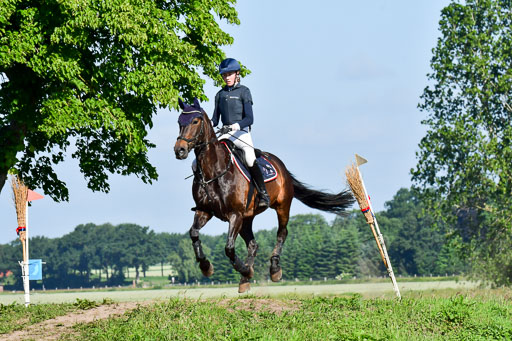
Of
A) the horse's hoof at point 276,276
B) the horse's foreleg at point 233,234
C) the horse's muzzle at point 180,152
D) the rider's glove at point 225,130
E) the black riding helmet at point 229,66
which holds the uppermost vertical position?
the black riding helmet at point 229,66

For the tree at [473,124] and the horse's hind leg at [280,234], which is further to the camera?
the tree at [473,124]

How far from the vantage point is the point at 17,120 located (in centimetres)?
1653

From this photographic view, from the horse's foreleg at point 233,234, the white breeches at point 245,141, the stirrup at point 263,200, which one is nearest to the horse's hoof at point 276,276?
the horse's foreleg at point 233,234

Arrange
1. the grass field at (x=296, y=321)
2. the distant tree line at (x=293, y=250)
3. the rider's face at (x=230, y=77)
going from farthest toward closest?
the distant tree line at (x=293, y=250), the rider's face at (x=230, y=77), the grass field at (x=296, y=321)

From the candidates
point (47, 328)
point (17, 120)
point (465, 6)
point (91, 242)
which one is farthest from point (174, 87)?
point (91, 242)

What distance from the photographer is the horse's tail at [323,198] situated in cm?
1498

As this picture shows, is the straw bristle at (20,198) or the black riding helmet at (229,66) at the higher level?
the black riding helmet at (229,66)

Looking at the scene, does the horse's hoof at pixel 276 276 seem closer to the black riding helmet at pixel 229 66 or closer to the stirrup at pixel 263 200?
the stirrup at pixel 263 200

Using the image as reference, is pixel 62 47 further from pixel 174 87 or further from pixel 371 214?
pixel 371 214

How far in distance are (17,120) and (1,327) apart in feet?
18.5

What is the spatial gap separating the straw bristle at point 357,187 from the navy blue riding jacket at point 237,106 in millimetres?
5073

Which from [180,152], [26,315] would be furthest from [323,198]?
[26,315]

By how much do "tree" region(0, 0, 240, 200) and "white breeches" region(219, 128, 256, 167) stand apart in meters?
4.58

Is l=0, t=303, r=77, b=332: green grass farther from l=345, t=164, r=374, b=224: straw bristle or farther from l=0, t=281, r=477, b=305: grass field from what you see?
l=345, t=164, r=374, b=224: straw bristle
